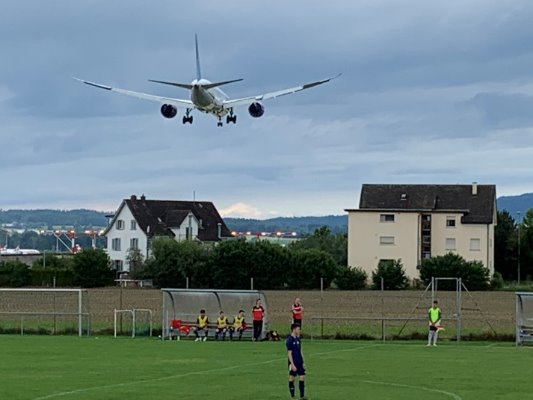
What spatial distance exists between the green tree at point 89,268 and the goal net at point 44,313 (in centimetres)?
704

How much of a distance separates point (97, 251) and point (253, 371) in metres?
66.2

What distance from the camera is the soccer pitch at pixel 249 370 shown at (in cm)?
2691

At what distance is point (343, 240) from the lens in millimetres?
132625

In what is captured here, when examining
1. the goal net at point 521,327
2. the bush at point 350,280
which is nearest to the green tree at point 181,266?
the bush at point 350,280

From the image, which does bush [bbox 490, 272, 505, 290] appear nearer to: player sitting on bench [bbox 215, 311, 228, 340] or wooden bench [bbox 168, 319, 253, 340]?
wooden bench [bbox 168, 319, 253, 340]

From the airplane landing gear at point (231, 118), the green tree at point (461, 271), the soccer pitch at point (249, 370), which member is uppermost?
the airplane landing gear at point (231, 118)

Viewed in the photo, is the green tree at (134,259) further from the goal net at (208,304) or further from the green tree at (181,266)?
the goal net at (208,304)

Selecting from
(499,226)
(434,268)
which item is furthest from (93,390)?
(499,226)

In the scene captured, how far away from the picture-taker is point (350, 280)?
95.8 metres

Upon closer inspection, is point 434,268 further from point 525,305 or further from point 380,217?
point 525,305

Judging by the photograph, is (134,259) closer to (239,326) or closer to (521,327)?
(239,326)

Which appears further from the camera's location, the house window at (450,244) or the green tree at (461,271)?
the house window at (450,244)

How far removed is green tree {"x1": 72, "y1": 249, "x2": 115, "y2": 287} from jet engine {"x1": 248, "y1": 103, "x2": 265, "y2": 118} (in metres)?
41.9

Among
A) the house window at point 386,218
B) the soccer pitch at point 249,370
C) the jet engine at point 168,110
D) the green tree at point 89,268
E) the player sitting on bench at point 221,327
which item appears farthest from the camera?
the house window at point 386,218
